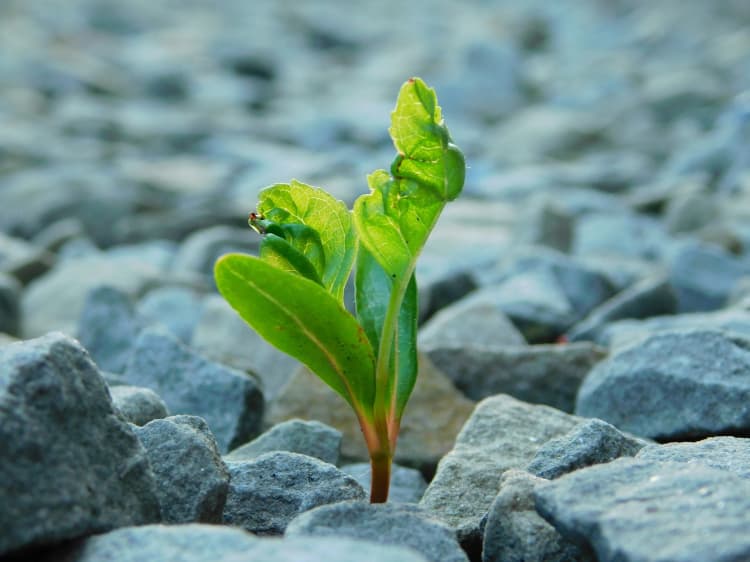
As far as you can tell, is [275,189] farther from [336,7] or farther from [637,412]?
[336,7]

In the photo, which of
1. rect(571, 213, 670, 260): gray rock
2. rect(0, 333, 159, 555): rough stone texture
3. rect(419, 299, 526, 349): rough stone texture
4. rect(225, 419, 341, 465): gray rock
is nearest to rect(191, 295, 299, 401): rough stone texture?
rect(419, 299, 526, 349): rough stone texture

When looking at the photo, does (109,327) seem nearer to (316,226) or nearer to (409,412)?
(409,412)

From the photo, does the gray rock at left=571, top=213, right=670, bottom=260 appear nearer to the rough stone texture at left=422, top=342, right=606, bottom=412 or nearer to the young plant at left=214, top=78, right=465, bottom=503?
the rough stone texture at left=422, top=342, right=606, bottom=412

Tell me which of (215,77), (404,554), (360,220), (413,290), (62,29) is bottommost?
(404,554)

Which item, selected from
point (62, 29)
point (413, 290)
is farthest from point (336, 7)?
point (413, 290)

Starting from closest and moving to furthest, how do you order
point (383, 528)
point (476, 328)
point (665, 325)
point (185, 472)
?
point (383, 528) → point (185, 472) → point (665, 325) → point (476, 328)

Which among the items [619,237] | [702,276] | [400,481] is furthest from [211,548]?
[619,237]
